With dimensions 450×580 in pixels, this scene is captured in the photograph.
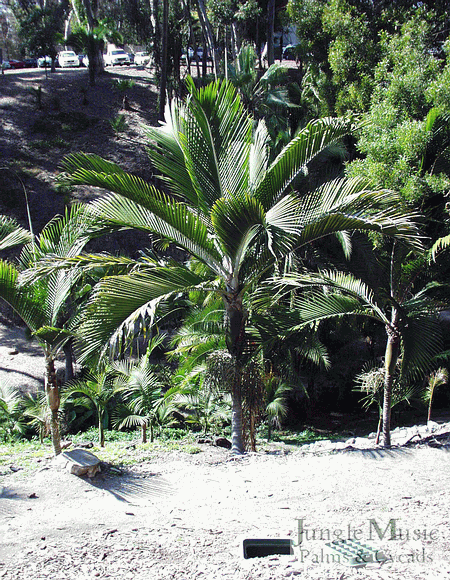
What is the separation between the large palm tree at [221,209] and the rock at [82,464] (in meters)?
1.13

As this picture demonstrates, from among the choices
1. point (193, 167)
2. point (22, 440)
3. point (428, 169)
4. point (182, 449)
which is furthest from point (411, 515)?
point (22, 440)

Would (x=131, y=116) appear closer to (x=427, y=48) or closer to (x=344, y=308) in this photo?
(x=427, y=48)

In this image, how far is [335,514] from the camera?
4.28 metres

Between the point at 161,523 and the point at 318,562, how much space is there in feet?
4.48

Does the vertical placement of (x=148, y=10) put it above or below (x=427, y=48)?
above

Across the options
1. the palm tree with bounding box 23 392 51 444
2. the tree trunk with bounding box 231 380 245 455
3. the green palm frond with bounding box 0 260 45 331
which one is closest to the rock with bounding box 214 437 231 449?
the tree trunk with bounding box 231 380 245 455

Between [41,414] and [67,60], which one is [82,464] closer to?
[41,414]

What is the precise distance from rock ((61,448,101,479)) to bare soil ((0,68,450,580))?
3.2 inches

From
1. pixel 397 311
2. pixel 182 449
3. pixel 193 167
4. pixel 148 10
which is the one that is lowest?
pixel 182 449

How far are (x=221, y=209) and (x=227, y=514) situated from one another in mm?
2794

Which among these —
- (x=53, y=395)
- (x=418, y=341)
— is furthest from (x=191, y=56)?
(x=53, y=395)

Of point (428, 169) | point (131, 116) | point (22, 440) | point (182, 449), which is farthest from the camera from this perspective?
point (131, 116)

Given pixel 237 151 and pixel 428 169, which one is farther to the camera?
pixel 428 169

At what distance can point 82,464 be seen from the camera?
524 centimetres
